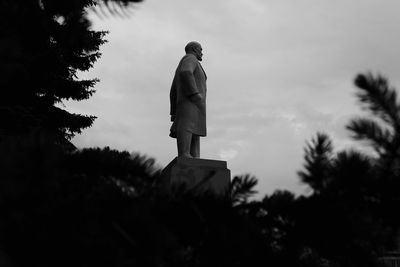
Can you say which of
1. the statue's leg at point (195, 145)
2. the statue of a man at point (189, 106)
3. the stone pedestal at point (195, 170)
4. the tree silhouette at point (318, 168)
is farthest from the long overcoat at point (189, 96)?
the tree silhouette at point (318, 168)

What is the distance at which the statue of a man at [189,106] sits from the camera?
7219 mm

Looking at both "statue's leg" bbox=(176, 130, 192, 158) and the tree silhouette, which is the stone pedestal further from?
the tree silhouette

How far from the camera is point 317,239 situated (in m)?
1.61

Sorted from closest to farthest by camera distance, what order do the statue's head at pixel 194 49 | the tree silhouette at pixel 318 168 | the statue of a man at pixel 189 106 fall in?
the tree silhouette at pixel 318 168, the statue of a man at pixel 189 106, the statue's head at pixel 194 49

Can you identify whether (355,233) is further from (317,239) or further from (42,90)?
(42,90)

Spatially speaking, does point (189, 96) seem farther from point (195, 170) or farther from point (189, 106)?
point (195, 170)

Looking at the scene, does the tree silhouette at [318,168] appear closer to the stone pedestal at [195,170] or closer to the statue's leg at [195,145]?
the stone pedestal at [195,170]

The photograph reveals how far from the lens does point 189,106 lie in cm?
730

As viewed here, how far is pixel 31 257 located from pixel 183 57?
6.79 m

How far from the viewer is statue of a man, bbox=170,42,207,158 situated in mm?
7219

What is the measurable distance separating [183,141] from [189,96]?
721 mm

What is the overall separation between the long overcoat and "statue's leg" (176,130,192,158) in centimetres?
6

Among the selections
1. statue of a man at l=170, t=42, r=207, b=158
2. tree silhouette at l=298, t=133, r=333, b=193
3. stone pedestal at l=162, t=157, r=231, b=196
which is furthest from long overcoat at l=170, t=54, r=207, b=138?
tree silhouette at l=298, t=133, r=333, b=193

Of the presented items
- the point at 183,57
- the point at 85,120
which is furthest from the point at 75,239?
the point at 85,120
